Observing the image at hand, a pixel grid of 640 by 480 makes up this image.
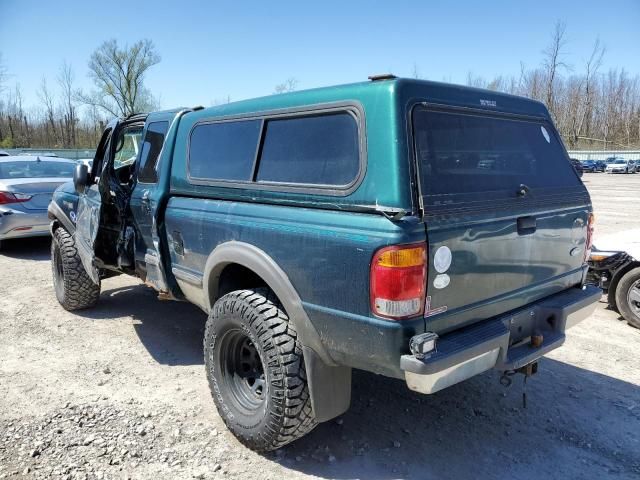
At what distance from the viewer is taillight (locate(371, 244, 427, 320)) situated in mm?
2174

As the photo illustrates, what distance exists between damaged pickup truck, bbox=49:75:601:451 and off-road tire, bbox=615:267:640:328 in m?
2.02

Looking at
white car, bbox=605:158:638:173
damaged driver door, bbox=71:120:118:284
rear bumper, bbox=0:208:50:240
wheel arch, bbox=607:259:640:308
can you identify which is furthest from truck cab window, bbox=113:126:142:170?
white car, bbox=605:158:638:173

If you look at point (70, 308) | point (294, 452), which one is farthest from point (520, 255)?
point (70, 308)

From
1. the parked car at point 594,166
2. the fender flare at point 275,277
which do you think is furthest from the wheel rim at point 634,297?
the parked car at point 594,166

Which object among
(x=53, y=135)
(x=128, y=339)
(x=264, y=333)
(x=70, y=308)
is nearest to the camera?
(x=264, y=333)

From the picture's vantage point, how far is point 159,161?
3930 mm

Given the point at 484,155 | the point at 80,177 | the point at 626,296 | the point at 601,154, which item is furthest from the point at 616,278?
the point at 601,154

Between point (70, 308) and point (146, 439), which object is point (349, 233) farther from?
point (70, 308)

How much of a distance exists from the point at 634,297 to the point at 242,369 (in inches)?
156

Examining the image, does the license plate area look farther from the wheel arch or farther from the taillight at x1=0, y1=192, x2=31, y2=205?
the taillight at x1=0, y1=192, x2=31, y2=205

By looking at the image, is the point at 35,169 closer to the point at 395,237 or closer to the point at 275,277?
the point at 275,277

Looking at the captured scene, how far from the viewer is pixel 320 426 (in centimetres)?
324

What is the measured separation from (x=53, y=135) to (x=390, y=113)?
60.3m

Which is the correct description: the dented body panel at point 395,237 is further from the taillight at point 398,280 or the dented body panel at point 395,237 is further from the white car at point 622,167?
the white car at point 622,167
